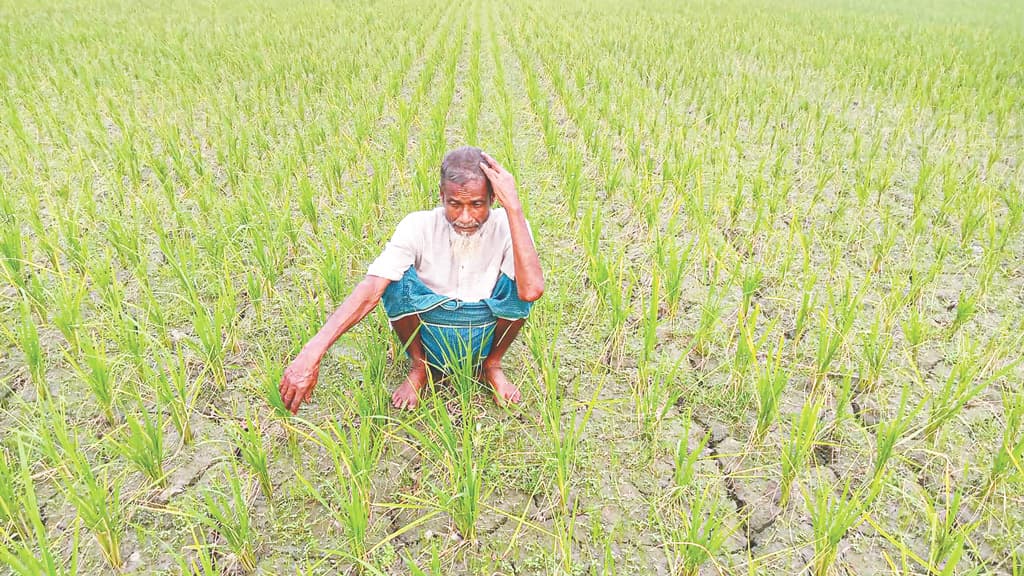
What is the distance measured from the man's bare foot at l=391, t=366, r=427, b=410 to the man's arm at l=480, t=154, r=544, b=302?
0.47 meters

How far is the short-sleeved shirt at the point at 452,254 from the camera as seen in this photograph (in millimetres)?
1683

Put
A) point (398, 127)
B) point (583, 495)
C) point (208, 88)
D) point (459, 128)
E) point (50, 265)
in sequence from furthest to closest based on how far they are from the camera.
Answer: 1. point (208, 88)
2. point (459, 128)
3. point (398, 127)
4. point (50, 265)
5. point (583, 495)

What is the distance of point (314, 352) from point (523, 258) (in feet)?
1.98

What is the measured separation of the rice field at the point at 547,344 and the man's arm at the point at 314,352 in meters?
0.11

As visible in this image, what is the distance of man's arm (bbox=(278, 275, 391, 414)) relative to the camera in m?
1.37

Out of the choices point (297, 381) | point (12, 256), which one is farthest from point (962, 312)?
point (12, 256)

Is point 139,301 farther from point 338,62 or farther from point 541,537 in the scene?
point 338,62

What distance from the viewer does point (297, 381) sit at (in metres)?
1.36

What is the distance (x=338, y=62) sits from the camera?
233 inches

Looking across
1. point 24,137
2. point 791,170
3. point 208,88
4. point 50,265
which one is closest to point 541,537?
point 50,265

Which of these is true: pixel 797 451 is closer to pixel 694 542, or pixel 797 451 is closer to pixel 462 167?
pixel 694 542

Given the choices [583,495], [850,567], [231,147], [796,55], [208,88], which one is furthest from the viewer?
[796,55]

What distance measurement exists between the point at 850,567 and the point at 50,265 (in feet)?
9.99

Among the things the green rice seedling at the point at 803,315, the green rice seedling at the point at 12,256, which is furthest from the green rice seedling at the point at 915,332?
the green rice seedling at the point at 12,256
